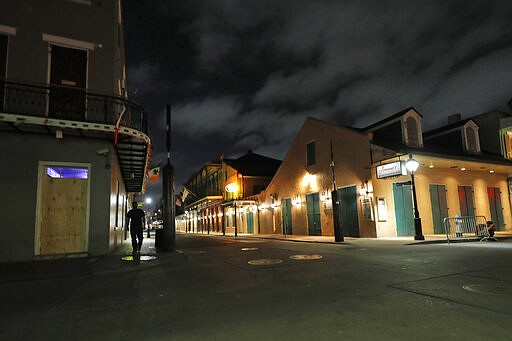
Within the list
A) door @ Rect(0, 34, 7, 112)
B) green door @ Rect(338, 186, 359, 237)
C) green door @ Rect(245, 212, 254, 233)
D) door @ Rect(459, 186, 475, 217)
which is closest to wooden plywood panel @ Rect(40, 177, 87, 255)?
door @ Rect(0, 34, 7, 112)

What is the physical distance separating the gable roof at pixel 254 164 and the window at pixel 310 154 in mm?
15224

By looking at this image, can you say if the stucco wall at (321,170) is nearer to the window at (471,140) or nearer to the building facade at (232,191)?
the building facade at (232,191)

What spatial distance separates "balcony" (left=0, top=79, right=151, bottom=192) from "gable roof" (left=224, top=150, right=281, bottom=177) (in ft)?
89.7

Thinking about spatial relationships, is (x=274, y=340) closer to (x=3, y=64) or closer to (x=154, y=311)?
(x=154, y=311)

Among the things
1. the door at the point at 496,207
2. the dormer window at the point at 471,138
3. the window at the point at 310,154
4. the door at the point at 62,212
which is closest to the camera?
the door at the point at 62,212

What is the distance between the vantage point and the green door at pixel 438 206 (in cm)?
1870

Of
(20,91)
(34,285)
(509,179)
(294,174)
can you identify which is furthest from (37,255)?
(509,179)

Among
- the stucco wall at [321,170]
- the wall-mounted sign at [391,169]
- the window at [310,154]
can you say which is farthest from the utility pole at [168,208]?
the window at [310,154]

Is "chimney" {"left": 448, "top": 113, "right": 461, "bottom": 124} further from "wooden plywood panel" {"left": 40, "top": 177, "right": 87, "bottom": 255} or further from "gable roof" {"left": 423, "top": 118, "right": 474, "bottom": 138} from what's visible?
"wooden plywood panel" {"left": 40, "top": 177, "right": 87, "bottom": 255}

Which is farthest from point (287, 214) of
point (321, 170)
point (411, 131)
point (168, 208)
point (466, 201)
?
point (168, 208)

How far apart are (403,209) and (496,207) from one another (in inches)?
369

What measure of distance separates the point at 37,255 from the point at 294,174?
19.2m

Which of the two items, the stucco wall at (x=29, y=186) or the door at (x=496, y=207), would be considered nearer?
the stucco wall at (x=29, y=186)

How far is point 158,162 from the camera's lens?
17281 millimetres
